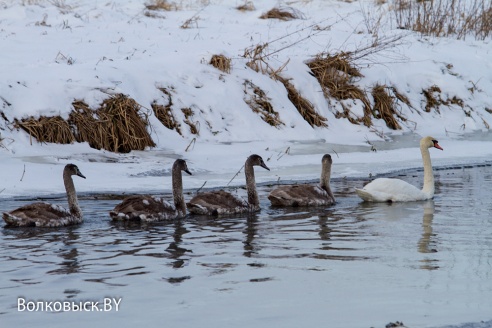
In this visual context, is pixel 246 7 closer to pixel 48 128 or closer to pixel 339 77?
pixel 339 77

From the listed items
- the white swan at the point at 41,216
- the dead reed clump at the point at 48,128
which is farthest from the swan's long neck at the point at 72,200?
the dead reed clump at the point at 48,128

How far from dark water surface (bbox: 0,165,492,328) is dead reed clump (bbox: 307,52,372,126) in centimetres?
970

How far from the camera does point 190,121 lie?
17.7 m

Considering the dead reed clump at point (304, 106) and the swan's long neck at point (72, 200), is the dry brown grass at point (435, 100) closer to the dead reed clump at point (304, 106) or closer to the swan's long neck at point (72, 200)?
the dead reed clump at point (304, 106)

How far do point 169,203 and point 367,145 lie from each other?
8511 millimetres

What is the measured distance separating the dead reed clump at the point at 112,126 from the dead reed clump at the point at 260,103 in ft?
10.6

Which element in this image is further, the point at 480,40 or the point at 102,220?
the point at 480,40

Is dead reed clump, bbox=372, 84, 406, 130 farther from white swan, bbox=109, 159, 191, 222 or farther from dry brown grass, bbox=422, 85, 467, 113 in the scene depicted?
white swan, bbox=109, 159, 191, 222

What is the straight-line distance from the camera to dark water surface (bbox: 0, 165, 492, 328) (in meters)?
5.88

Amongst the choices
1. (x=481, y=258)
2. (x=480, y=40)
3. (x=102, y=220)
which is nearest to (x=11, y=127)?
(x=102, y=220)

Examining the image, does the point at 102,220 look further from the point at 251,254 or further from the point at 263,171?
the point at 263,171

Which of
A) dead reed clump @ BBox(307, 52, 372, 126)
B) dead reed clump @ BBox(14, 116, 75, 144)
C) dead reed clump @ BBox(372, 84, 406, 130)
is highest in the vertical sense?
dead reed clump @ BBox(307, 52, 372, 126)

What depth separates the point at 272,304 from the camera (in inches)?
243

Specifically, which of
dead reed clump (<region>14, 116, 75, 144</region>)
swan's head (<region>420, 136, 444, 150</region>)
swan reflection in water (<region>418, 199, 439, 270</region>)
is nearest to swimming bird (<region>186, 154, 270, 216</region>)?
swan reflection in water (<region>418, 199, 439, 270</region>)
